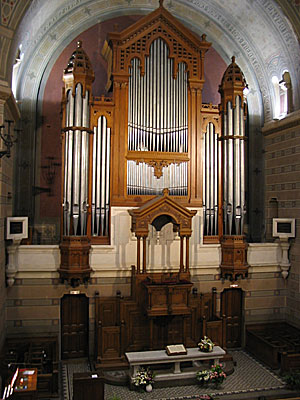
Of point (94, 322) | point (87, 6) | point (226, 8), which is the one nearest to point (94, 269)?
point (94, 322)

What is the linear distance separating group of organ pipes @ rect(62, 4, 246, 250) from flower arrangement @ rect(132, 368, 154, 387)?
389 centimetres

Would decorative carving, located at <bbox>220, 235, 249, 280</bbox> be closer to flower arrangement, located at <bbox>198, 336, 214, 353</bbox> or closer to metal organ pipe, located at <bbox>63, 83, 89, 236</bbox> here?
flower arrangement, located at <bbox>198, 336, 214, 353</bbox>

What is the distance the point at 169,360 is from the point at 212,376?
110 centimetres

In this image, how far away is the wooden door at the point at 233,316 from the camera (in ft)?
45.2

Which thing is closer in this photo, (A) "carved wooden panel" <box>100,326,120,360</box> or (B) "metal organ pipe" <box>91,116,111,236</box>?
(A) "carved wooden panel" <box>100,326,120,360</box>

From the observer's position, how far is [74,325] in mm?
12844

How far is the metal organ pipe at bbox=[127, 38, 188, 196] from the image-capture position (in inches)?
508

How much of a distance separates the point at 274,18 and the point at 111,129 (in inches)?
239

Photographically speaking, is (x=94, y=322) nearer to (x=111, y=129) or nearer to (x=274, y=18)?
(x=111, y=129)

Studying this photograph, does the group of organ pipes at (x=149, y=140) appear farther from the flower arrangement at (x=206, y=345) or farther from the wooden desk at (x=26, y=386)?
the wooden desk at (x=26, y=386)

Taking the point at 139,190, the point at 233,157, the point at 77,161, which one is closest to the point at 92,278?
the point at 139,190

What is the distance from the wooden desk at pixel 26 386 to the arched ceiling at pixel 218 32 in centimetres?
854

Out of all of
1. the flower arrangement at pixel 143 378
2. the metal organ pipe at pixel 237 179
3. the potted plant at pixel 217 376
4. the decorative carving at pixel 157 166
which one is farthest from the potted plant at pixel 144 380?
the decorative carving at pixel 157 166

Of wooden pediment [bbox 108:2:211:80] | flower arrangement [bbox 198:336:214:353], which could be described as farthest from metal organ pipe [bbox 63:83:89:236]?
flower arrangement [bbox 198:336:214:353]
